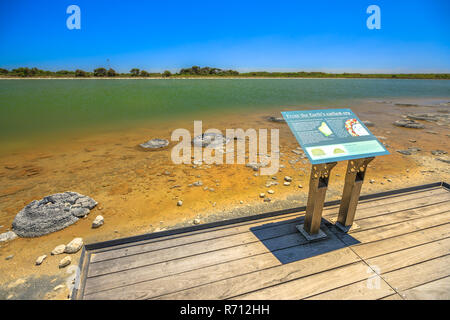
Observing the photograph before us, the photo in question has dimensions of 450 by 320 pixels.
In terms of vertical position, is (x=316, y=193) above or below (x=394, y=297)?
above

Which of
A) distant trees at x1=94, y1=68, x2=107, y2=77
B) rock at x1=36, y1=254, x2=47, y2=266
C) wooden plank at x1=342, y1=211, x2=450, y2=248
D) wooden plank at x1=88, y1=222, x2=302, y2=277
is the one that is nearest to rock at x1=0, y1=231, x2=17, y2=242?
rock at x1=36, y1=254, x2=47, y2=266

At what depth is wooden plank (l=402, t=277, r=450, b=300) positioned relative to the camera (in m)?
2.49

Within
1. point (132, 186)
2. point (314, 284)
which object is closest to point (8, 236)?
point (132, 186)

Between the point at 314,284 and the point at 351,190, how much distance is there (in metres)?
1.59

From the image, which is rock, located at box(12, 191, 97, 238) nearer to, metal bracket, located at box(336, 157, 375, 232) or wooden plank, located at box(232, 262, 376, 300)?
wooden plank, located at box(232, 262, 376, 300)

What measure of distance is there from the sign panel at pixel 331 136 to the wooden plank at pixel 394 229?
53.5 inches

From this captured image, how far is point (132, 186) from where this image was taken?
636 centimetres

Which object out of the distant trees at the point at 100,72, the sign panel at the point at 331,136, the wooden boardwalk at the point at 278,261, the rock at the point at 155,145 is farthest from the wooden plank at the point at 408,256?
the distant trees at the point at 100,72

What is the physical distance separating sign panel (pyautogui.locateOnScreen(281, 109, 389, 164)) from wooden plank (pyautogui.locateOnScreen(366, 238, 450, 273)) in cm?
145

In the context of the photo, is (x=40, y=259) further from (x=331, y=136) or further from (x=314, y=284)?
(x=331, y=136)

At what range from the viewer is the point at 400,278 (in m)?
2.72
